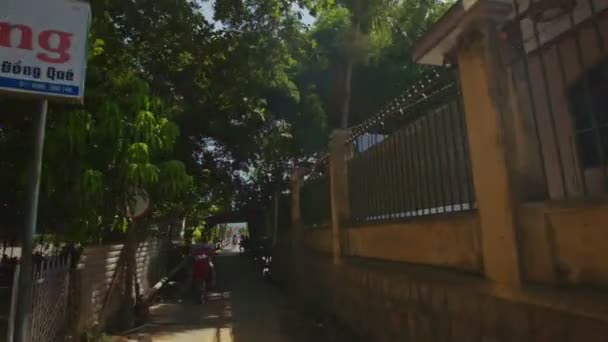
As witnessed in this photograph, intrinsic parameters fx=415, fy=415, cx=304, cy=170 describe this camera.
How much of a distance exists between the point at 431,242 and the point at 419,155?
900 millimetres

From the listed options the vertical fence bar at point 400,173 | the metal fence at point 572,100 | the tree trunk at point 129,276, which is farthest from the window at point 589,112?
the tree trunk at point 129,276


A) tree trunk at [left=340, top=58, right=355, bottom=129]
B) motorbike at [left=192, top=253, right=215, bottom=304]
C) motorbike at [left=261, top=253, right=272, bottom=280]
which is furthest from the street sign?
motorbike at [left=261, top=253, right=272, bottom=280]

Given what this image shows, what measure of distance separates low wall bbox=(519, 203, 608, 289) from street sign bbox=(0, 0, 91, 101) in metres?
3.15

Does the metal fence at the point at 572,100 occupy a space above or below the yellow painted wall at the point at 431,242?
above

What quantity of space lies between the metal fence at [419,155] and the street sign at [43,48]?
9.67 feet

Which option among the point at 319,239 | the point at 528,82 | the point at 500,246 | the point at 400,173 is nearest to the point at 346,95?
the point at 319,239

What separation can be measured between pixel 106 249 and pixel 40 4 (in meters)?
4.82

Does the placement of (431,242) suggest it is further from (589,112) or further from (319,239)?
(319,239)

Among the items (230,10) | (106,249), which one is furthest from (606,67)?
(106,249)

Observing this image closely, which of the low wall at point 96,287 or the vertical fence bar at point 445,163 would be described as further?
the low wall at point 96,287

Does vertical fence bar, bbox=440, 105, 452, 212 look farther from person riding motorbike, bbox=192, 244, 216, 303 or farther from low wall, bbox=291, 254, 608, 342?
person riding motorbike, bbox=192, 244, 216, 303

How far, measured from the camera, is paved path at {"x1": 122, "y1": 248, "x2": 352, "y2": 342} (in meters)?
6.67

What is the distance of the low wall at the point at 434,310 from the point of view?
8.03ft

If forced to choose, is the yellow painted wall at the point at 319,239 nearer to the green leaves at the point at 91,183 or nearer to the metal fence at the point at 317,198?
the metal fence at the point at 317,198
